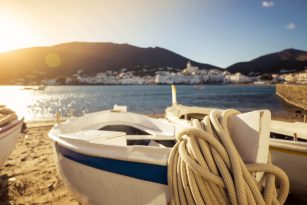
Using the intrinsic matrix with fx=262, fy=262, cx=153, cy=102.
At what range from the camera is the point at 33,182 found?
5.70 metres

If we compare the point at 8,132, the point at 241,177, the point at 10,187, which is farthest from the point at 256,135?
the point at 8,132

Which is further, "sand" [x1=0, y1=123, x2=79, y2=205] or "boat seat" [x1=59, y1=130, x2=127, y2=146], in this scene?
"sand" [x1=0, y1=123, x2=79, y2=205]

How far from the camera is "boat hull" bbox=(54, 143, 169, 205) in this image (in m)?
2.71

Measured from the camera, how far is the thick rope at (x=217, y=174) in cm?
215

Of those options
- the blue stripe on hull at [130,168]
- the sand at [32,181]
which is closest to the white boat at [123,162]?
the blue stripe on hull at [130,168]

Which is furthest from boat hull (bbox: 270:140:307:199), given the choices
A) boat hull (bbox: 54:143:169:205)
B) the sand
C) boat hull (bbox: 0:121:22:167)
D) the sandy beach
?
boat hull (bbox: 0:121:22:167)

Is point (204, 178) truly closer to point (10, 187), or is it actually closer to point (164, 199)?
point (164, 199)

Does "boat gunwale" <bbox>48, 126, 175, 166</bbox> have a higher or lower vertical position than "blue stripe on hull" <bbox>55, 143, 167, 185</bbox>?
higher

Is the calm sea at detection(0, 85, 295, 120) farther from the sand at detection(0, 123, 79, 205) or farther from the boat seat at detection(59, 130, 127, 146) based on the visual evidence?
the boat seat at detection(59, 130, 127, 146)

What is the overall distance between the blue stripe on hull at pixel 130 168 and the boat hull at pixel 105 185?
12 mm

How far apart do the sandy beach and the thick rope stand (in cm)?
253

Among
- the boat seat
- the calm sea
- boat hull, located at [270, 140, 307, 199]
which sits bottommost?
the calm sea

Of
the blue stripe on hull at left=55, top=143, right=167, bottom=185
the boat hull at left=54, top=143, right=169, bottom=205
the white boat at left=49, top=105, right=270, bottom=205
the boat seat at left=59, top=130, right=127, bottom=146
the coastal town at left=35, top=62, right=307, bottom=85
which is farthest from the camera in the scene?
the coastal town at left=35, top=62, right=307, bottom=85

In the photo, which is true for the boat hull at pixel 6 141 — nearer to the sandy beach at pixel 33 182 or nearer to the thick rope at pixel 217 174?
the sandy beach at pixel 33 182
